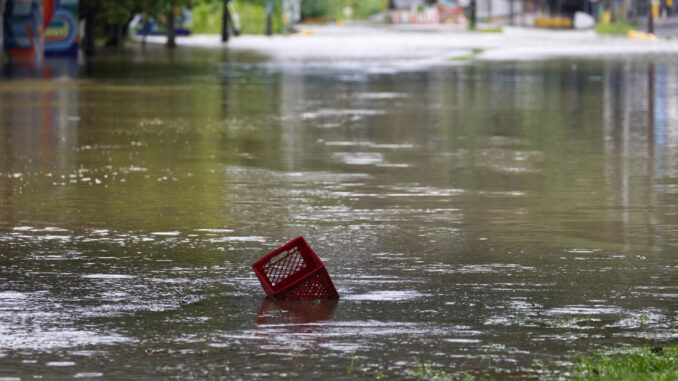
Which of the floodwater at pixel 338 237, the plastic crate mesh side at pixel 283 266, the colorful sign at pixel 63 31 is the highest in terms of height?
the colorful sign at pixel 63 31

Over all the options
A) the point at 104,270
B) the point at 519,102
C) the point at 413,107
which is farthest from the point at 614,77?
the point at 104,270

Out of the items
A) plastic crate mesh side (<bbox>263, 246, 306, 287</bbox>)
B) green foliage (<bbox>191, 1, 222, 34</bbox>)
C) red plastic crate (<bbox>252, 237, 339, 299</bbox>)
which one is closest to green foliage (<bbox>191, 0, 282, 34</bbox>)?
green foliage (<bbox>191, 1, 222, 34</bbox>)

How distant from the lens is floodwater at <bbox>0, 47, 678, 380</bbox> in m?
7.51

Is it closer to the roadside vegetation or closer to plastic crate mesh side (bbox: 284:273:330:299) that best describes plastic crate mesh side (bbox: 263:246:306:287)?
plastic crate mesh side (bbox: 284:273:330:299)

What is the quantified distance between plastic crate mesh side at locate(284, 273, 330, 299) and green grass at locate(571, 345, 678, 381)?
212 centimetres

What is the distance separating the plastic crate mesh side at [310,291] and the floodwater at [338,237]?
0.47 ft

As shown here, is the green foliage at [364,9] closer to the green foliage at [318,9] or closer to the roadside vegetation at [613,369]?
the green foliage at [318,9]

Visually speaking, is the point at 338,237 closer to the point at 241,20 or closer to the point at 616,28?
the point at 241,20

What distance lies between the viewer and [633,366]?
6.82 m

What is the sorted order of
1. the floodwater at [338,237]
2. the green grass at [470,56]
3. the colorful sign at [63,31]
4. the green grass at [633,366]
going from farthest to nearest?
1. the green grass at [470,56]
2. the colorful sign at [63,31]
3. the floodwater at [338,237]
4. the green grass at [633,366]

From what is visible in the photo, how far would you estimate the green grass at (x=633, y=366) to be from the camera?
6.54m

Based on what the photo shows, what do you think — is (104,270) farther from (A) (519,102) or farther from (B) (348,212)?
(A) (519,102)

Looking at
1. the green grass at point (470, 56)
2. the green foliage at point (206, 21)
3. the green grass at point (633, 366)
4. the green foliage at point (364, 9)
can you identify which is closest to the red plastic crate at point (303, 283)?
the green grass at point (633, 366)

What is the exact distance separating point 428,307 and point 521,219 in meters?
3.77
